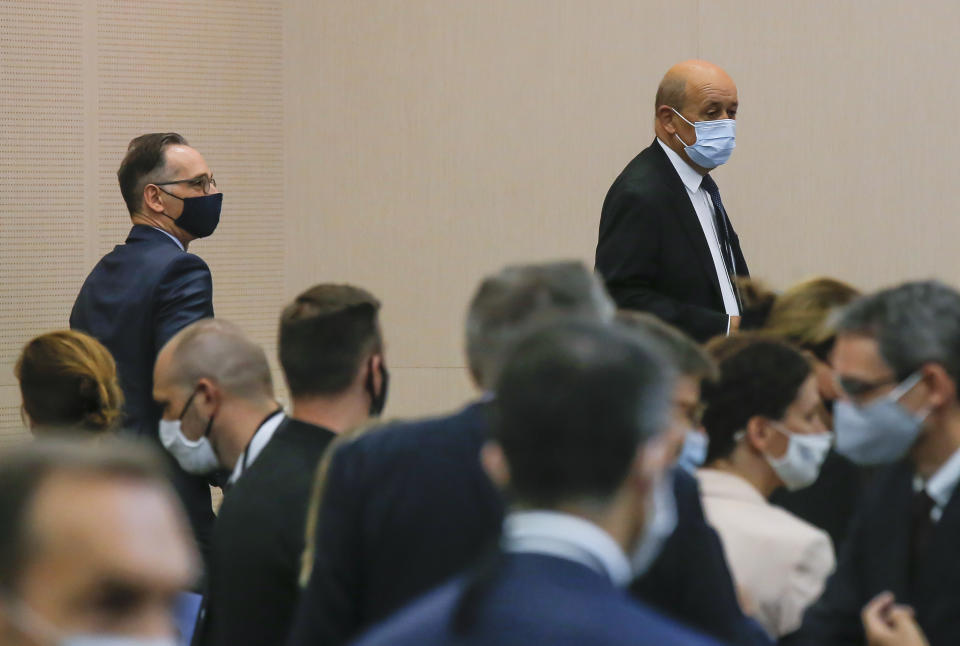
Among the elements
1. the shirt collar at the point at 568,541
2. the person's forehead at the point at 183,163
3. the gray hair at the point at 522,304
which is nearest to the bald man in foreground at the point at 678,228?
the person's forehead at the point at 183,163

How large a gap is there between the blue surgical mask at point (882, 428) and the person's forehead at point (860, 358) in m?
0.06

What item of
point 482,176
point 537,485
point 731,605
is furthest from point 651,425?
point 482,176

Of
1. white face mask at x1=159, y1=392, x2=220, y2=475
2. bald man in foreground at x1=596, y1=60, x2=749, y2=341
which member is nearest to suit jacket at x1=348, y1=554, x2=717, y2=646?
white face mask at x1=159, y1=392, x2=220, y2=475

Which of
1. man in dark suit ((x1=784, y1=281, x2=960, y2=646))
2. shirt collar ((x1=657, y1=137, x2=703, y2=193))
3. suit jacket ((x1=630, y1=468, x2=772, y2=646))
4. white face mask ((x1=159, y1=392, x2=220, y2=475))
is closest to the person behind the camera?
suit jacket ((x1=630, y1=468, x2=772, y2=646))

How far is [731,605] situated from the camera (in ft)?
7.30

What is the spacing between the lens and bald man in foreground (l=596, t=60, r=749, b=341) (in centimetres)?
481

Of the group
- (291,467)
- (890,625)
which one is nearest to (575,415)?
(890,625)

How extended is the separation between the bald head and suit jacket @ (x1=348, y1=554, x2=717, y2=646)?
2.04 m

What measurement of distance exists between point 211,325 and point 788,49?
3.31 metres

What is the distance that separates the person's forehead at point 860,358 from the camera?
9.12 feet

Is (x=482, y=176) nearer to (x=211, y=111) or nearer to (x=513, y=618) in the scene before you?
(x=211, y=111)

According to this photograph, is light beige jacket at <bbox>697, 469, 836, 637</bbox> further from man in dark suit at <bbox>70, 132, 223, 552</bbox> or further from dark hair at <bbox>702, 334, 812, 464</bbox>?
man in dark suit at <bbox>70, 132, 223, 552</bbox>

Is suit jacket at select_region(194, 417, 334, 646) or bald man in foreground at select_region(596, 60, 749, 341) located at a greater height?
bald man in foreground at select_region(596, 60, 749, 341)

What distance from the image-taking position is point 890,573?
2.62 metres
